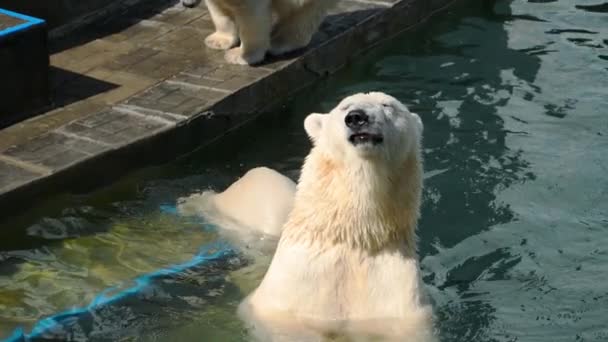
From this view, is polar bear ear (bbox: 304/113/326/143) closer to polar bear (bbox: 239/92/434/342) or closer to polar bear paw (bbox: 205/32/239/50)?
polar bear (bbox: 239/92/434/342)

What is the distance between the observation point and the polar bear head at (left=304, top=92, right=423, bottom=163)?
4.81 meters

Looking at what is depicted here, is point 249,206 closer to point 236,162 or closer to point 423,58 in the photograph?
point 236,162

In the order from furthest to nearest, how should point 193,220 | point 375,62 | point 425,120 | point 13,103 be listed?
point 375,62, point 425,120, point 13,103, point 193,220

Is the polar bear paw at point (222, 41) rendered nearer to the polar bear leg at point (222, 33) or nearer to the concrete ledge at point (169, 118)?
the polar bear leg at point (222, 33)

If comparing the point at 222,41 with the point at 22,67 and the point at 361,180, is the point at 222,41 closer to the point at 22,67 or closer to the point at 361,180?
the point at 22,67

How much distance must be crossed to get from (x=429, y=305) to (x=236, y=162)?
3341mm

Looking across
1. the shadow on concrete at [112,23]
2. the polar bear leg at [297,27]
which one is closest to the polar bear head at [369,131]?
the polar bear leg at [297,27]

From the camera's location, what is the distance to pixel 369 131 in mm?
4805

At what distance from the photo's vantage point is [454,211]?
720cm

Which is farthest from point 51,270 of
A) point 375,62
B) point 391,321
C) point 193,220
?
point 375,62

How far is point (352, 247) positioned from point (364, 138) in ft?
1.91

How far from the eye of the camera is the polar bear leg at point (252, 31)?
875 cm

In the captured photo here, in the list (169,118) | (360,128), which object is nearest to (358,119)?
(360,128)

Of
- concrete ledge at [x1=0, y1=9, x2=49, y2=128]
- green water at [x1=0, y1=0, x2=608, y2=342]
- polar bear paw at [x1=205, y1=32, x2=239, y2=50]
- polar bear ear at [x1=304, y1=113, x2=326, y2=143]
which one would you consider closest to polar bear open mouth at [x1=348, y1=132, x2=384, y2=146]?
polar bear ear at [x1=304, y1=113, x2=326, y2=143]
